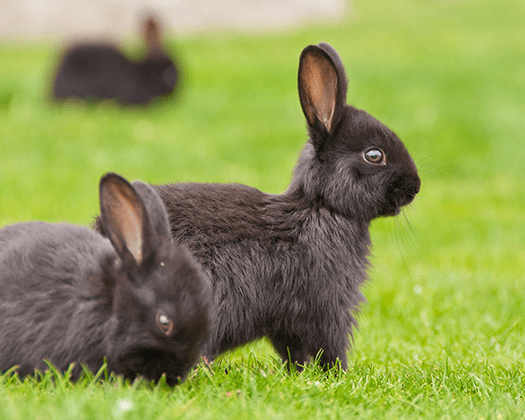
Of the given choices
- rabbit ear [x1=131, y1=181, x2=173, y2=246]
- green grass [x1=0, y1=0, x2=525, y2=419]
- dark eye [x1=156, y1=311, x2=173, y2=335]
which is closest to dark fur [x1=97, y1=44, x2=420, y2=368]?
green grass [x1=0, y1=0, x2=525, y2=419]

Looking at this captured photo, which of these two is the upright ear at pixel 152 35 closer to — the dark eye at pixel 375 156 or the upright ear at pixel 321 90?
the upright ear at pixel 321 90

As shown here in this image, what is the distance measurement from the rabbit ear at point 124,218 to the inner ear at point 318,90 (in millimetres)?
1262

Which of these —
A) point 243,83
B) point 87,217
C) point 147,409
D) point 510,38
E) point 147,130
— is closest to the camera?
point 147,409

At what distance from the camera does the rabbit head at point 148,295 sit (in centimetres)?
282

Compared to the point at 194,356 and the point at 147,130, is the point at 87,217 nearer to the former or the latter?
the point at 147,130

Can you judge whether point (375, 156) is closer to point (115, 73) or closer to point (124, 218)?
point (124, 218)

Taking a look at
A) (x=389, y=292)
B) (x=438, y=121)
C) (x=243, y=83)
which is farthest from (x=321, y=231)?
(x=243, y=83)

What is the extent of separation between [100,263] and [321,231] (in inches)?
48.6

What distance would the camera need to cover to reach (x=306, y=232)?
3.72m

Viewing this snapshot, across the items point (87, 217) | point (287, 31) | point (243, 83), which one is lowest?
point (87, 217)

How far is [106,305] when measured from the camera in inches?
116

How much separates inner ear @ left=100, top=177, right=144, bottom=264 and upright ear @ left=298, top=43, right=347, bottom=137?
1.24 m

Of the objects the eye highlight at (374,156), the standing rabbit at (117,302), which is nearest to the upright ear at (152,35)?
the eye highlight at (374,156)

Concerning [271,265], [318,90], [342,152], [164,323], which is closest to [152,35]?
[318,90]
